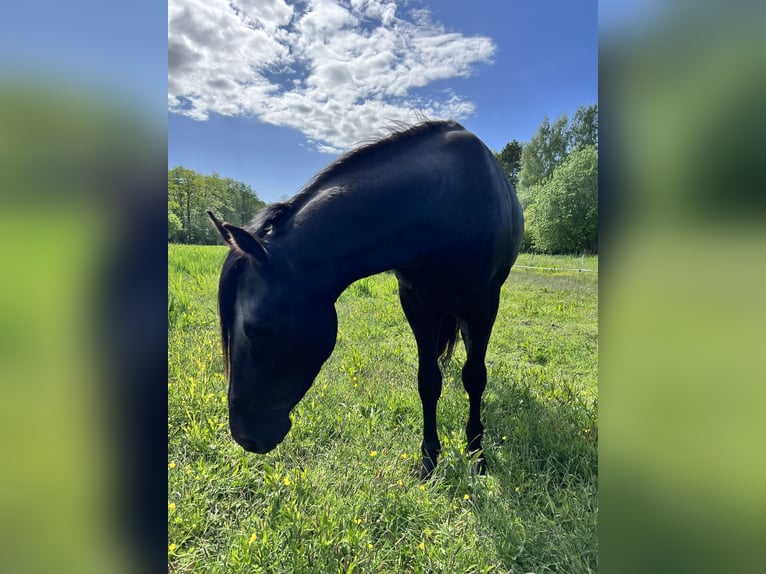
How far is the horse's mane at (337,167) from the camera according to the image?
179 centimetres

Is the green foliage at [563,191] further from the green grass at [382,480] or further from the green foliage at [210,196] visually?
the green foliage at [210,196]

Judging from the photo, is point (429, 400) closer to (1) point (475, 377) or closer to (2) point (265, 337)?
(1) point (475, 377)

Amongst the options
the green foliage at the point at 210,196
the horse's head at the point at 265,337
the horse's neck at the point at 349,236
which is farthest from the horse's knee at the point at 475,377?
the green foliage at the point at 210,196

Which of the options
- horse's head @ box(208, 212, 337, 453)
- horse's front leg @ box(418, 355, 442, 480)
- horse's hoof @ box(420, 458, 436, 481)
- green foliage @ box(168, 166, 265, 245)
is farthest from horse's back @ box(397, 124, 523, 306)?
green foliage @ box(168, 166, 265, 245)

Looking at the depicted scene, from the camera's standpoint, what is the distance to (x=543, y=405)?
329 cm

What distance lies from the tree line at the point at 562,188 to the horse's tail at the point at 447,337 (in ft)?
7.83

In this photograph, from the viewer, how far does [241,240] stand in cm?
153

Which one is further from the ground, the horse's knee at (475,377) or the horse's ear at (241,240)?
the horse's ear at (241,240)

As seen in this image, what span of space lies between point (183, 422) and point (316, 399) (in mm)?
1042

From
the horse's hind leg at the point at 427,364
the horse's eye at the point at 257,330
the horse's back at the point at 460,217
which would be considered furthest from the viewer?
the horse's hind leg at the point at 427,364

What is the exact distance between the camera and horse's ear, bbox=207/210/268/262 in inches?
58.0

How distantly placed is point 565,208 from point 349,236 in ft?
22.5
